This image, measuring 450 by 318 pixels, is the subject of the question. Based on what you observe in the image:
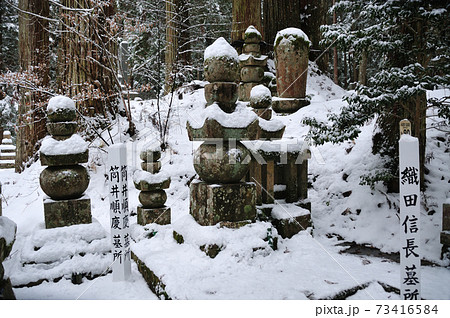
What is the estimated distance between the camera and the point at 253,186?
3520mm

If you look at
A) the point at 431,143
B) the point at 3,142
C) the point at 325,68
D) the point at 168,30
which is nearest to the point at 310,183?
the point at 431,143

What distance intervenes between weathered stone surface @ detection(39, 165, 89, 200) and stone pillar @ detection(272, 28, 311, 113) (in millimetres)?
5248

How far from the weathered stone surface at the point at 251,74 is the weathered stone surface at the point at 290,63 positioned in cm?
51

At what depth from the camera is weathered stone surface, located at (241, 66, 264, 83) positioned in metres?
7.96

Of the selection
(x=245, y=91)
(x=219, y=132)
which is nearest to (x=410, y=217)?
(x=219, y=132)

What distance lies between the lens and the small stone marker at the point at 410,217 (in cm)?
236

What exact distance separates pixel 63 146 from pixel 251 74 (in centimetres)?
527

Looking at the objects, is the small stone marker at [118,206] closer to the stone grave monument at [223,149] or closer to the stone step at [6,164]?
the stone grave monument at [223,149]

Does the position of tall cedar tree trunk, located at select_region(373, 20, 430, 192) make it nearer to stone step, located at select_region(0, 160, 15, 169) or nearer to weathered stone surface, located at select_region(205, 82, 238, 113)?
weathered stone surface, located at select_region(205, 82, 238, 113)

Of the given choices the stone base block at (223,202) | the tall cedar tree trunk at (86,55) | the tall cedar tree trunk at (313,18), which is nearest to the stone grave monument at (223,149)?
the stone base block at (223,202)

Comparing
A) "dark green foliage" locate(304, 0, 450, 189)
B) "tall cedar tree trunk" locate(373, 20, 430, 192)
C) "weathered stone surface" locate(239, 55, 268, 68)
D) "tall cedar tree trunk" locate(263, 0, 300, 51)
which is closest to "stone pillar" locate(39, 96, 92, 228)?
"dark green foliage" locate(304, 0, 450, 189)

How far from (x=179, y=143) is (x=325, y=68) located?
22.3ft

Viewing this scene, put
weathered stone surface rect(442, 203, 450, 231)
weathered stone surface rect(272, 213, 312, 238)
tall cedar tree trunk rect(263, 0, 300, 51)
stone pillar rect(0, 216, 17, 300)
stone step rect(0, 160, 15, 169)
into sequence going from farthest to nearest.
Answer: stone step rect(0, 160, 15, 169) < tall cedar tree trunk rect(263, 0, 300, 51) < weathered stone surface rect(272, 213, 312, 238) < weathered stone surface rect(442, 203, 450, 231) < stone pillar rect(0, 216, 17, 300)

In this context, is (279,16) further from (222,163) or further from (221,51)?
(222,163)
